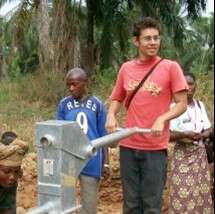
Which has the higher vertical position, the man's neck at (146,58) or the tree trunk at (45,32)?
the tree trunk at (45,32)

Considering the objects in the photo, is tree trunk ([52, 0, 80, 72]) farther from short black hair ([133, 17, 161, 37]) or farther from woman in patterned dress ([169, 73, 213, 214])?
short black hair ([133, 17, 161, 37])

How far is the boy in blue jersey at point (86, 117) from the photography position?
405 cm

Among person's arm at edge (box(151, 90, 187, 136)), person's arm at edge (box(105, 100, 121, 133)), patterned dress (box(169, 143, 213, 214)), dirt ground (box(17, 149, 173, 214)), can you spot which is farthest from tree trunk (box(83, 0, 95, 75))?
person's arm at edge (box(151, 90, 187, 136))

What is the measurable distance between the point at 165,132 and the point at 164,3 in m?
13.0

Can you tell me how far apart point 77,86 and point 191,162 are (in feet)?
3.26

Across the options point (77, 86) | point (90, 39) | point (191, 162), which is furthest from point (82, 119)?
point (90, 39)

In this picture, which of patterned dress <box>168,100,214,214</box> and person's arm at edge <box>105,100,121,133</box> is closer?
person's arm at edge <box>105,100,121,133</box>

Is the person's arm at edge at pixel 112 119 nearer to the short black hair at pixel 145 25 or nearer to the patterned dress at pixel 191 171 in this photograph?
the short black hair at pixel 145 25

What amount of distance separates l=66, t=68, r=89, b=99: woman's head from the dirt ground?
4.87 ft

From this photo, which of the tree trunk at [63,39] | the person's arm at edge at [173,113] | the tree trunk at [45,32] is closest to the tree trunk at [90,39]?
the tree trunk at [63,39]

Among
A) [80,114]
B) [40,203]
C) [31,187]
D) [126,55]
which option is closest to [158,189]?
[80,114]

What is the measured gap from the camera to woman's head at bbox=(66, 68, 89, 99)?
405 centimetres

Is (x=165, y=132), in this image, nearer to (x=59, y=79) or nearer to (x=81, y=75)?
(x=81, y=75)

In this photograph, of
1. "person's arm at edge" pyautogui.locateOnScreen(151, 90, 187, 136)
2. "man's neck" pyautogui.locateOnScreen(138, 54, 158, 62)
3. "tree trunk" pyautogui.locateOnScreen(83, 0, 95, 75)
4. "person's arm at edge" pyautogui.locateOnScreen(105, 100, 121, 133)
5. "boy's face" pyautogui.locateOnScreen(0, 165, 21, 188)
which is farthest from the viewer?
"tree trunk" pyautogui.locateOnScreen(83, 0, 95, 75)
